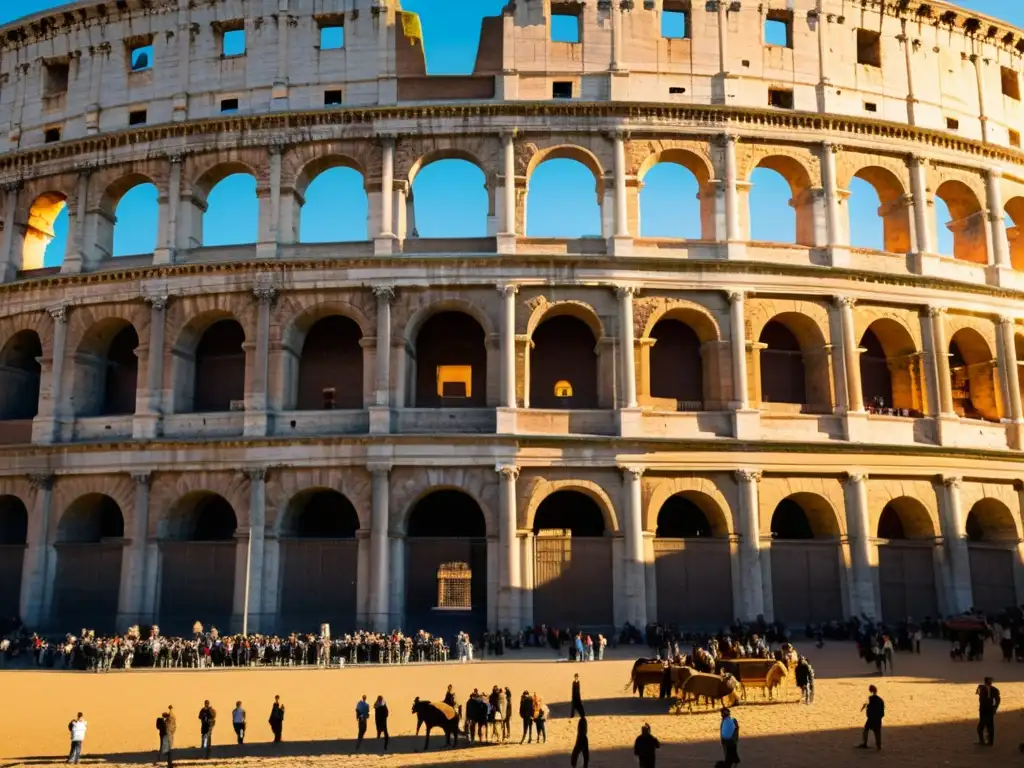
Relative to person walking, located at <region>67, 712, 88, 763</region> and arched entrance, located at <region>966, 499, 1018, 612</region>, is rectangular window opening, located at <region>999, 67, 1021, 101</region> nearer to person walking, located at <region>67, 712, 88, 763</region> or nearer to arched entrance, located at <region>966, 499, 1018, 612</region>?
arched entrance, located at <region>966, 499, 1018, 612</region>

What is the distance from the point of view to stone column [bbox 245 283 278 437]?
28.0 metres

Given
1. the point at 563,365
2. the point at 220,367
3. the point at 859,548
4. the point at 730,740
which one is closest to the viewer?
the point at 730,740

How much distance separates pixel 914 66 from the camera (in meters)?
31.8

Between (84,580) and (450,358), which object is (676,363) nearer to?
(450,358)

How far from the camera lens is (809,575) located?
91.8 ft

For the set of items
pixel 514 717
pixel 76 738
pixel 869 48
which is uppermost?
pixel 869 48

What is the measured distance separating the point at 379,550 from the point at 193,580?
5941mm

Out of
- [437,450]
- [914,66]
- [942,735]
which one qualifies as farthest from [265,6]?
[942,735]

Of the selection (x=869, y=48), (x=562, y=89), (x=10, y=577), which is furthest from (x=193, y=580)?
(x=869, y=48)

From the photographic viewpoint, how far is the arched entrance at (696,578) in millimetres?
27188

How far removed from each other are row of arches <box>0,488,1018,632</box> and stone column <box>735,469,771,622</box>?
0.37 meters

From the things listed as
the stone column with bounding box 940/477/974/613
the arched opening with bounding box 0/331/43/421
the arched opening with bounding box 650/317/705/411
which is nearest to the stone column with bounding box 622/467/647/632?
the arched opening with bounding box 650/317/705/411

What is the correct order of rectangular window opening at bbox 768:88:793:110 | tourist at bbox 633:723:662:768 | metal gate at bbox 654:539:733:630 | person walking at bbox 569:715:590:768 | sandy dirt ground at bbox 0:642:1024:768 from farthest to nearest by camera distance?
rectangular window opening at bbox 768:88:793:110, metal gate at bbox 654:539:733:630, sandy dirt ground at bbox 0:642:1024:768, person walking at bbox 569:715:590:768, tourist at bbox 633:723:662:768

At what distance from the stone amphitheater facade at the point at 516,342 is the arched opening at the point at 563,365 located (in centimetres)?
11
